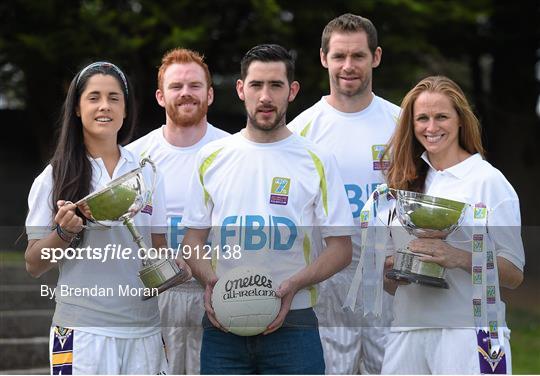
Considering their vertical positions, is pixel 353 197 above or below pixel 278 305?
above

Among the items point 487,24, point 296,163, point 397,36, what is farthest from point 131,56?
point 296,163

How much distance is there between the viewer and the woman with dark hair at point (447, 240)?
3768 millimetres

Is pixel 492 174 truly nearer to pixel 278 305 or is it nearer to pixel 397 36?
pixel 278 305

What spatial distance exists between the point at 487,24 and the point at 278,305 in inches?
367

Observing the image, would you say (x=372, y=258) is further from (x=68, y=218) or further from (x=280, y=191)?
(x=68, y=218)

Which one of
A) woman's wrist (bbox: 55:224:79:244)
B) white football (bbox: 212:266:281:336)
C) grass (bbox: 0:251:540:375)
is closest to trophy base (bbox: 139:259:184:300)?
white football (bbox: 212:266:281:336)

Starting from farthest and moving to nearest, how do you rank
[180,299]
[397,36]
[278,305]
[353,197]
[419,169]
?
[397,36] → [180,299] → [353,197] → [419,169] → [278,305]

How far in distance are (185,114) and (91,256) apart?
115 cm

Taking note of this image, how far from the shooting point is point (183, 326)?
15.8 feet

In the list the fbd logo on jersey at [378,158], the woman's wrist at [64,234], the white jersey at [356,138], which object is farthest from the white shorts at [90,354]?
the fbd logo on jersey at [378,158]

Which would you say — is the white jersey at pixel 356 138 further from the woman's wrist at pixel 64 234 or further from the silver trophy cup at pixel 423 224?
the woman's wrist at pixel 64 234

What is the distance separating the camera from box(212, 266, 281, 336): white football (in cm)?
376

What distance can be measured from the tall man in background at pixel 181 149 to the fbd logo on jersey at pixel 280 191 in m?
0.91

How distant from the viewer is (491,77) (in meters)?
12.6
